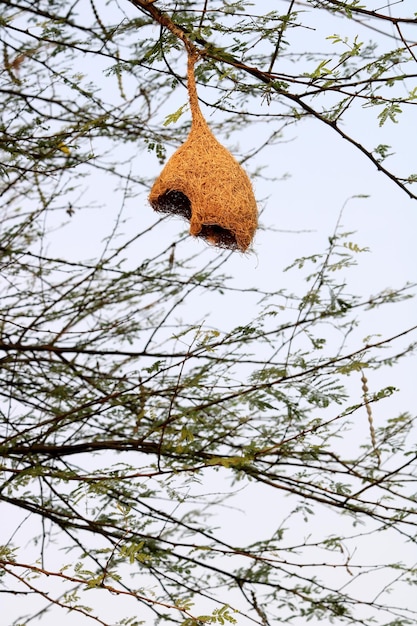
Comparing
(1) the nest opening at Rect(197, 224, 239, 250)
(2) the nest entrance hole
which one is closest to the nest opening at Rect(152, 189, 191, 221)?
(2) the nest entrance hole

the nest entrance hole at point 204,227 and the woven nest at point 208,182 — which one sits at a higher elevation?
the nest entrance hole at point 204,227

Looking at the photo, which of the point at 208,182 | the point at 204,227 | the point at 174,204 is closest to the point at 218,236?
the point at 204,227

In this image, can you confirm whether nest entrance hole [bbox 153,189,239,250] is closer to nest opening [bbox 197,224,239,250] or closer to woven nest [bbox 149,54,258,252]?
nest opening [bbox 197,224,239,250]

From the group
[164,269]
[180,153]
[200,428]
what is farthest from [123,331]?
[180,153]

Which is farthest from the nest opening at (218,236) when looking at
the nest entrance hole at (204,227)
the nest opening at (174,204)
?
the nest opening at (174,204)

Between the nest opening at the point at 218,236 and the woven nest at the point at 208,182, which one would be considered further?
the nest opening at the point at 218,236

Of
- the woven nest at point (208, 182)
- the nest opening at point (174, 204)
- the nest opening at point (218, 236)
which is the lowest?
the woven nest at point (208, 182)

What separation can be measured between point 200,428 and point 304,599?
0.69 metres

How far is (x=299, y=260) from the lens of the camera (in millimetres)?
2553

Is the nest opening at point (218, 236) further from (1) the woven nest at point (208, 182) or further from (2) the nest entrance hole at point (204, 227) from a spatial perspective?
(1) the woven nest at point (208, 182)

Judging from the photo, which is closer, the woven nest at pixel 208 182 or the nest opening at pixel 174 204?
the woven nest at pixel 208 182

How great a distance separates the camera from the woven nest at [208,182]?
7.06 feet

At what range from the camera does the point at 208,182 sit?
216 centimetres

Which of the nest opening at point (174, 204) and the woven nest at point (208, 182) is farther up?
the nest opening at point (174, 204)
